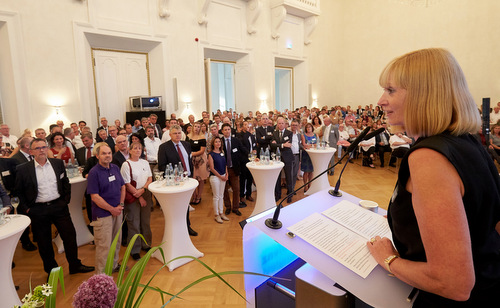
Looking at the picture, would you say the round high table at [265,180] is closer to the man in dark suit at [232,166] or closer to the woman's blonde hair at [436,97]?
the man in dark suit at [232,166]

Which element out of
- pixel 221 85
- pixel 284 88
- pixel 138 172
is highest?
pixel 221 85

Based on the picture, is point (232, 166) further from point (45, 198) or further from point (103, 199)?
point (45, 198)

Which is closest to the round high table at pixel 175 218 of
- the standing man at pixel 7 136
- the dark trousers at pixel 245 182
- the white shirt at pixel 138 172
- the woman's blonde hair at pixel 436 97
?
the white shirt at pixel 138 172

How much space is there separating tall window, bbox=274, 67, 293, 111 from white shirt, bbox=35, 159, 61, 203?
551 inches

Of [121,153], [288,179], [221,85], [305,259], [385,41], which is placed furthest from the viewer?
[221,85]

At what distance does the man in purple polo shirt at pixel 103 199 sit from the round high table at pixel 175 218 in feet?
1.40

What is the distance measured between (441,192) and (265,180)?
4084mm

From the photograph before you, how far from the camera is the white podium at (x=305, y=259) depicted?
2.72ft

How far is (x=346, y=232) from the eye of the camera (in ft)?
3.64

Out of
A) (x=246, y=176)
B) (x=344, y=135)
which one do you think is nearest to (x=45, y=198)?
(x=246, y=176)

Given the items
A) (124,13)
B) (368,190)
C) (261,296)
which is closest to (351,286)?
(261,296)

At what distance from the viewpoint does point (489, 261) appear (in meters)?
0.78

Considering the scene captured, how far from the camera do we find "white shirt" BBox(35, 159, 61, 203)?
119 inches

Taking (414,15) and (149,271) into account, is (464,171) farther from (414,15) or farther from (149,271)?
(414,15)
